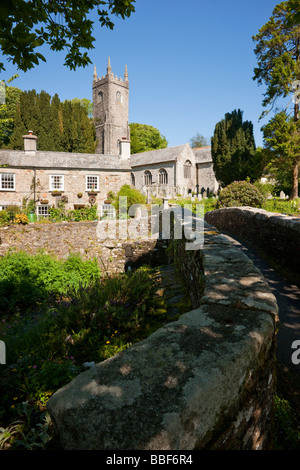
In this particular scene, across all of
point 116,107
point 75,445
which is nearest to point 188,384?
point 75,445

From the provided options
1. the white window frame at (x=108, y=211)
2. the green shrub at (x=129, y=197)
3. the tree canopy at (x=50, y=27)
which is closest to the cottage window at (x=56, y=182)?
the white window frame at (x=108, y=211)

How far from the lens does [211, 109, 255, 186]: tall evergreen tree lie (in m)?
27.1

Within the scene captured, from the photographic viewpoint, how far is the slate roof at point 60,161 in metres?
22.5

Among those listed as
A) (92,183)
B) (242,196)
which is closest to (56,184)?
(92,183)

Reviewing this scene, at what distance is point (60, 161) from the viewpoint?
2367cm

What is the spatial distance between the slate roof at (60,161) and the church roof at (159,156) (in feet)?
54.0

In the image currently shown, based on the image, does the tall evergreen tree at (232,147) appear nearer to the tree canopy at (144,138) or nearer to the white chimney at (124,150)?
the white chimney at (124,150)

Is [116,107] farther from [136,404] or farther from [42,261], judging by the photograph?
[136,404]

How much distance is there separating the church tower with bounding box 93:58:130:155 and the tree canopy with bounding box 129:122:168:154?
5.62m

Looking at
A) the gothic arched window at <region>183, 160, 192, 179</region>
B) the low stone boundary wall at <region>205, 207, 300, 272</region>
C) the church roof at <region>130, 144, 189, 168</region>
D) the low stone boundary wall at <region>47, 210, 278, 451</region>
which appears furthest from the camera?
the gothic arched window at <region>183, 160, 192, 179</region>

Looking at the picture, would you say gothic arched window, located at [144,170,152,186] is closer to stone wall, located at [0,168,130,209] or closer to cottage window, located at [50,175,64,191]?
stone wall, located at [0,168,130,209]

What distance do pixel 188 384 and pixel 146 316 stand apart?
9.27 ft

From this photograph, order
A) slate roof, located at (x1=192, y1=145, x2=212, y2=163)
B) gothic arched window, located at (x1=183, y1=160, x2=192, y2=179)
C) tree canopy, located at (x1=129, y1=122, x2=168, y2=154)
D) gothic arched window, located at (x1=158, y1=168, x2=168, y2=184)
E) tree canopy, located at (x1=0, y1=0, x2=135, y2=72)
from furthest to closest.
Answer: tree canopy, located at (x1=129, y1=122, x2=168, y2=154), slate roof, located at (x1=192, y1=145, x2=212, y2=163), gothic arched window, located at (x1=183, y1=160, x2=192, y2=179), gothic arched window, located at (x1=158, y1=168, x2=168, y2=184), tree canopy, located at (x1=0, y1=0, x2=135, y2=72)

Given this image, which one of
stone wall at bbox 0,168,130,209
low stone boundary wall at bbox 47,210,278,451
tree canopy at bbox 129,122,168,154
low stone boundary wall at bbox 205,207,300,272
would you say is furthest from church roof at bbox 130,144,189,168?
low stone boundary wall at bbox 47,210,278,451
